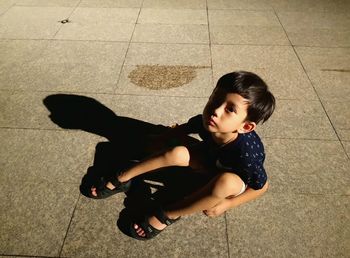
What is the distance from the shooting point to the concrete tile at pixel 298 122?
3.12 metres

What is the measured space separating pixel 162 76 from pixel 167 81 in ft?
0.45

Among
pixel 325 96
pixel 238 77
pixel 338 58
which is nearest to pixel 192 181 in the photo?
pixel 238 77

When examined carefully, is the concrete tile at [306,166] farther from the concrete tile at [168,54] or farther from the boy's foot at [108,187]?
the concrete tile at [168,54]

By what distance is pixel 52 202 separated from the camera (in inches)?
95.9

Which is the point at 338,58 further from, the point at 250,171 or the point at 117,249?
the point at 117,249

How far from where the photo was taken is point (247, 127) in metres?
2.09

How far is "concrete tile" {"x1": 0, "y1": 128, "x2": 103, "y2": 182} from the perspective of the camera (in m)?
2.64

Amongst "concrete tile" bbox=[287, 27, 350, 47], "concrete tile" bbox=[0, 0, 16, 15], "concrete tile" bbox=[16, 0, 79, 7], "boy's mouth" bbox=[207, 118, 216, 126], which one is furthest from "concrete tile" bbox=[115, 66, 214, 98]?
"concrete tile" bbox=[0, 0, 16, 15]

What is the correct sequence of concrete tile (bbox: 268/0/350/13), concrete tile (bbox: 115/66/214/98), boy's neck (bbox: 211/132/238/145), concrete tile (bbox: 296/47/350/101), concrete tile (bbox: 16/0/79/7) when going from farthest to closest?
concrete tile (bbox: 268/0/350/13), concrete tile (bbox: 16/0/79/7), concrete tile (bbox: 296/47/350/101), concrete tile (bbox: 115/66/214/98), boy's neck (bbox: 211/132/238/145)

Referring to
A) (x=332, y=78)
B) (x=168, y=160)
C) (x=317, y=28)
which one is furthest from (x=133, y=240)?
(x=317, y=28)

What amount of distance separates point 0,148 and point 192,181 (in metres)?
1.90

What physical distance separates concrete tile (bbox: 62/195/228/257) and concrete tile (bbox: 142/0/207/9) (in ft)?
14.5

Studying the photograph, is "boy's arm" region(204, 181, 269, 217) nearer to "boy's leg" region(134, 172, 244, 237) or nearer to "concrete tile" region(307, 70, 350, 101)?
"boy's leg" region(134, 172, 244, 237)

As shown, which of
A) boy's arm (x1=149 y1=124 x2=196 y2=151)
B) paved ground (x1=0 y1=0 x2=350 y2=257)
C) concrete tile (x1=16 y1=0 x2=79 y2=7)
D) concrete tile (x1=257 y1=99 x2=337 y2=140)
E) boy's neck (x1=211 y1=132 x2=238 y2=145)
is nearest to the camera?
boy's neck (x1=211 y1=132 x2=238 y2=145)
